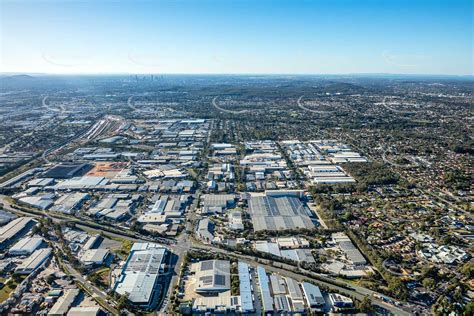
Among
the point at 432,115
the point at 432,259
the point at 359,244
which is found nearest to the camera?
the point at 432,259

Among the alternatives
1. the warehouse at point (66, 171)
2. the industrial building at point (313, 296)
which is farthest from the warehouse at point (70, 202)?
the industrial building at point (313, 296)

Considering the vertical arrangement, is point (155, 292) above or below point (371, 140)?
below

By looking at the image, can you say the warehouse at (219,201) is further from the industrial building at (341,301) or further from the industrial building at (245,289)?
the industrial building at (341,301)

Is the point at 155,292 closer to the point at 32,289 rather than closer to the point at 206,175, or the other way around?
the point at 32,289

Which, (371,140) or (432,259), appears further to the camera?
(371,140)

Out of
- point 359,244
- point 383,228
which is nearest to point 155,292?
point 359,244

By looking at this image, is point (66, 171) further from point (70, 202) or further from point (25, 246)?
point (25, 246)
